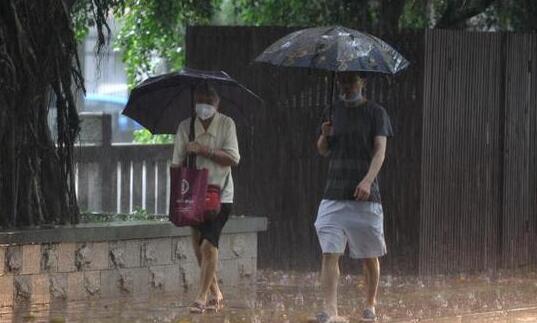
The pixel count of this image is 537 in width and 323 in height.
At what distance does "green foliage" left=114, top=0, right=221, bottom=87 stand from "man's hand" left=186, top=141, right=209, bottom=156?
4.59m

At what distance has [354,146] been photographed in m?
8.96

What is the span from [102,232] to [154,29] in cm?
635

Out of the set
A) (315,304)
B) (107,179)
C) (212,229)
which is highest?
(107,179)

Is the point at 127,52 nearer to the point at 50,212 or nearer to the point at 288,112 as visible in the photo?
the point at 288,112

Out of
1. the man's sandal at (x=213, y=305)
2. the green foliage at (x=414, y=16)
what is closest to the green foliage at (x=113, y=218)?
the man's sandal at (x=213, y=305)

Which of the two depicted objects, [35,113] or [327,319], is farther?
[35,113]

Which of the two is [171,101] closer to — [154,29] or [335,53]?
[335,53]

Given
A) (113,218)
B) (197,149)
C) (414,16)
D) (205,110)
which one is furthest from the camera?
(414,16)

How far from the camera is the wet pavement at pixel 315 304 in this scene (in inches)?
370

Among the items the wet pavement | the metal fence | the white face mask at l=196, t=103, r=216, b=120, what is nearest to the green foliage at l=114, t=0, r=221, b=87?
the metal fence

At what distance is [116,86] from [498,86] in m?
27.1

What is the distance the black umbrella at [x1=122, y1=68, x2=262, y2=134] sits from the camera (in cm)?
958

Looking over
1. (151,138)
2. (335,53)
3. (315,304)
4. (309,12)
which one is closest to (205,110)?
(335,53)

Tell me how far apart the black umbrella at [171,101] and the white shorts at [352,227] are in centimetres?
136
